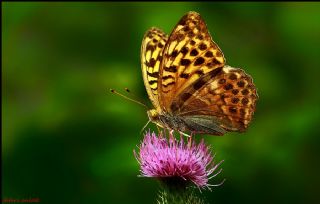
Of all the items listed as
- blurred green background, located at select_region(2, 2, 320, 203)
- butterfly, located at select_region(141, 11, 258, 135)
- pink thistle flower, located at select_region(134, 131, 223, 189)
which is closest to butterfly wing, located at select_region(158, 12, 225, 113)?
butterfly, located at select_region(141, 11, 258, 135)

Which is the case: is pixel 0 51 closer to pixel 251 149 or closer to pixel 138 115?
pixel 138 115

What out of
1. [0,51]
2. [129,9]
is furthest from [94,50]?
[0,51]

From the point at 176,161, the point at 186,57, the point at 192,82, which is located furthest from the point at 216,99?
the point at 176,161

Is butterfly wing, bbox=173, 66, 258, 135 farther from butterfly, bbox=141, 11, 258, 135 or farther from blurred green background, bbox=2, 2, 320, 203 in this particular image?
blurred green background, bbox=2, 2, 320, 203

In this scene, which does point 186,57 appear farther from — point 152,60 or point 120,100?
point 120,100

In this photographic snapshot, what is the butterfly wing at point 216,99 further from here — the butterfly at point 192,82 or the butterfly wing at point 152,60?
the butterfly wing at point 152,60
